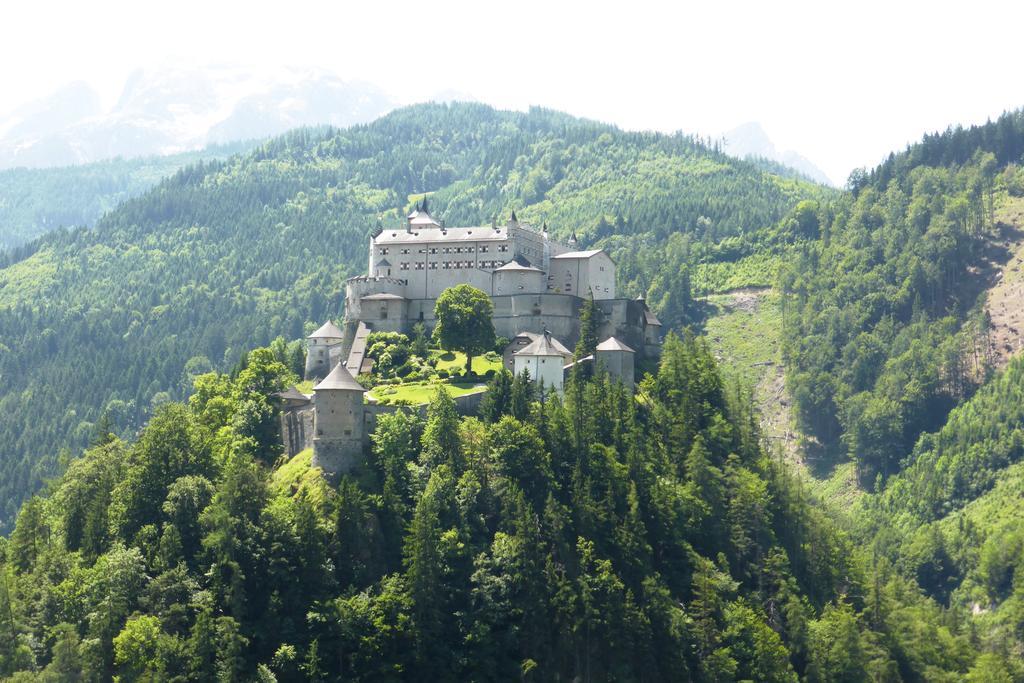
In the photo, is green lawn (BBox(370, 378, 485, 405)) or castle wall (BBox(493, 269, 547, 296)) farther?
castle wall (BBox(493, 269, 547, 296))

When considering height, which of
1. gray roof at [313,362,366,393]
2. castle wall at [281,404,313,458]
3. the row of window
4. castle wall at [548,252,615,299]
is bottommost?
castle wall at [281,404,313,458]

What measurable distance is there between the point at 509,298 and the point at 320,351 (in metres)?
18.2

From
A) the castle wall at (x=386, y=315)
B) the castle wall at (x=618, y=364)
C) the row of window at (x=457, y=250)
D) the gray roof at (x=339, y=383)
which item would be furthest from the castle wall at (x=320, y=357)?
the gray roof at (x=339, y=383)

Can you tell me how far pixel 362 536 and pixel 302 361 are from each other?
45.3 meters

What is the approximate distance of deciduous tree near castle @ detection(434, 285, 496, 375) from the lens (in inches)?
4646

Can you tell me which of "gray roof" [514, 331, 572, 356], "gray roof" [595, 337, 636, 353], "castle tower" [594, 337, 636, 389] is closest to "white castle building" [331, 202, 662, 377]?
"gray roof" [595, 337, 636, 353]

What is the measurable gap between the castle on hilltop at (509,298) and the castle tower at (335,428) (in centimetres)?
1224

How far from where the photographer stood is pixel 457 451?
10019 cm

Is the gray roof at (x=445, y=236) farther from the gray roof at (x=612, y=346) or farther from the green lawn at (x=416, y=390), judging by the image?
the green lawn at (x=416, y=390)

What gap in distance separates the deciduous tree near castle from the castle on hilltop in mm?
3024

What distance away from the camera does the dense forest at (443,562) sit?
89.3 meters

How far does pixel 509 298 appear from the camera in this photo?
126 meters

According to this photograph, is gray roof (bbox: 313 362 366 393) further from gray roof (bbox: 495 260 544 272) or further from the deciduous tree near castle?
gray roof (bbox: 495 260 544 272)

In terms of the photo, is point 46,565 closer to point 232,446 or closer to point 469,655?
point 232,446
